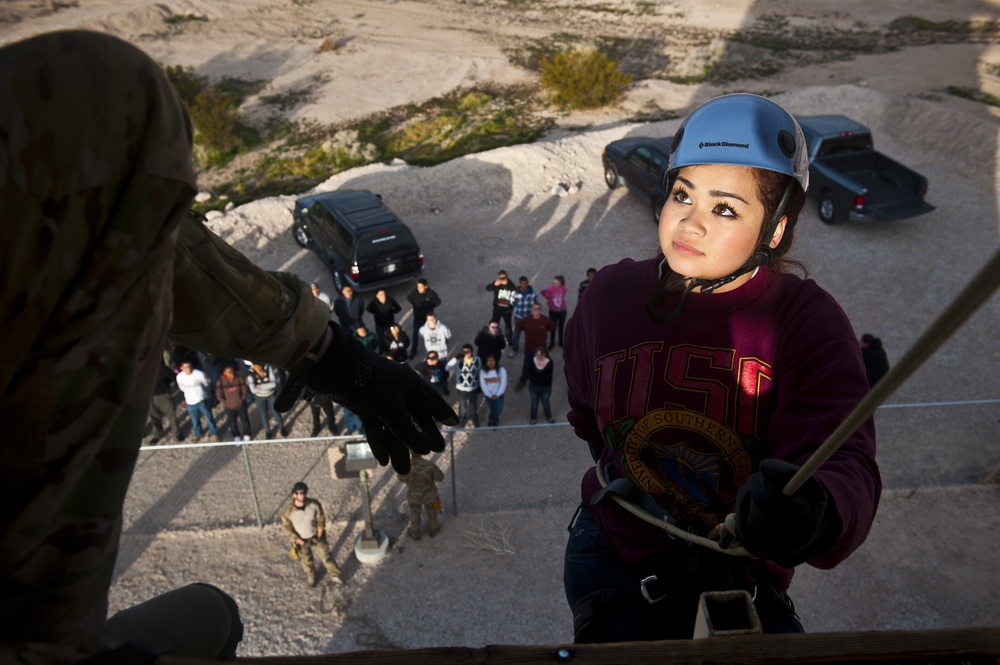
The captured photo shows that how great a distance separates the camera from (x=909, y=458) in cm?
1202

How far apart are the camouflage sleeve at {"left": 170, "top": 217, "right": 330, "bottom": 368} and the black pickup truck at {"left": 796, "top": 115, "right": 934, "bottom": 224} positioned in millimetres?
18889

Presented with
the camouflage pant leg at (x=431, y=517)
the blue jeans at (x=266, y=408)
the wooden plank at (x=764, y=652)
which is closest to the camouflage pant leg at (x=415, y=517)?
the camouflage pant leg at (x=431, y=517)

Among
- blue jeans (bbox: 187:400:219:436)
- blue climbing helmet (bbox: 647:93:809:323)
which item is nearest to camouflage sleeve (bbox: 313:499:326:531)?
blue jeans (bbox: 187:400:219:436)

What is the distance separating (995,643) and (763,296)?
5.46 feet

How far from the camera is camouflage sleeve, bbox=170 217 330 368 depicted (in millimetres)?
2621

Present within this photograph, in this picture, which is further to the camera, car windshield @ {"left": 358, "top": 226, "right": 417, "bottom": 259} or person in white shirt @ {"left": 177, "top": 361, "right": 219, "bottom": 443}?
car windshield @ {"left": 358, "top": 226, "right": 417, "bottom": 259}

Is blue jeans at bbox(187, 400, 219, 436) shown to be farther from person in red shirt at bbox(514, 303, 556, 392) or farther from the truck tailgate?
the truck tailgate

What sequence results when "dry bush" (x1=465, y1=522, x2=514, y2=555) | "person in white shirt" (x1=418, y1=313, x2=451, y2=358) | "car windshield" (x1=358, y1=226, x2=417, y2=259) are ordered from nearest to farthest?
"dry bush" (x1=465, y1=522, x2=514, y2=555) < "person in white shirt" (x1=418, y1=313, x2=451, y2=358) < "car windshield" (x1=358, y1=226, x2=417, y2=259)

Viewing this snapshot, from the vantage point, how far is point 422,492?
411 inches

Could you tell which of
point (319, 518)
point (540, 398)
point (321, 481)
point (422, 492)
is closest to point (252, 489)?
point (321, 481)

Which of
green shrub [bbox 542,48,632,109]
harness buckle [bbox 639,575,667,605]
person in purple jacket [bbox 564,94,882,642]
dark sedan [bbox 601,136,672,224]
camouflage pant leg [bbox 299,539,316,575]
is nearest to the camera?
person in purple jacket [bbox 564,94,882,642]

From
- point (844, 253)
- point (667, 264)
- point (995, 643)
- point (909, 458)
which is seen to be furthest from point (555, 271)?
point (995, 643)

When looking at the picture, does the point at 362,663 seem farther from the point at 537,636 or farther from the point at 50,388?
the point at 537,636

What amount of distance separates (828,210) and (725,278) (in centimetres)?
1884
